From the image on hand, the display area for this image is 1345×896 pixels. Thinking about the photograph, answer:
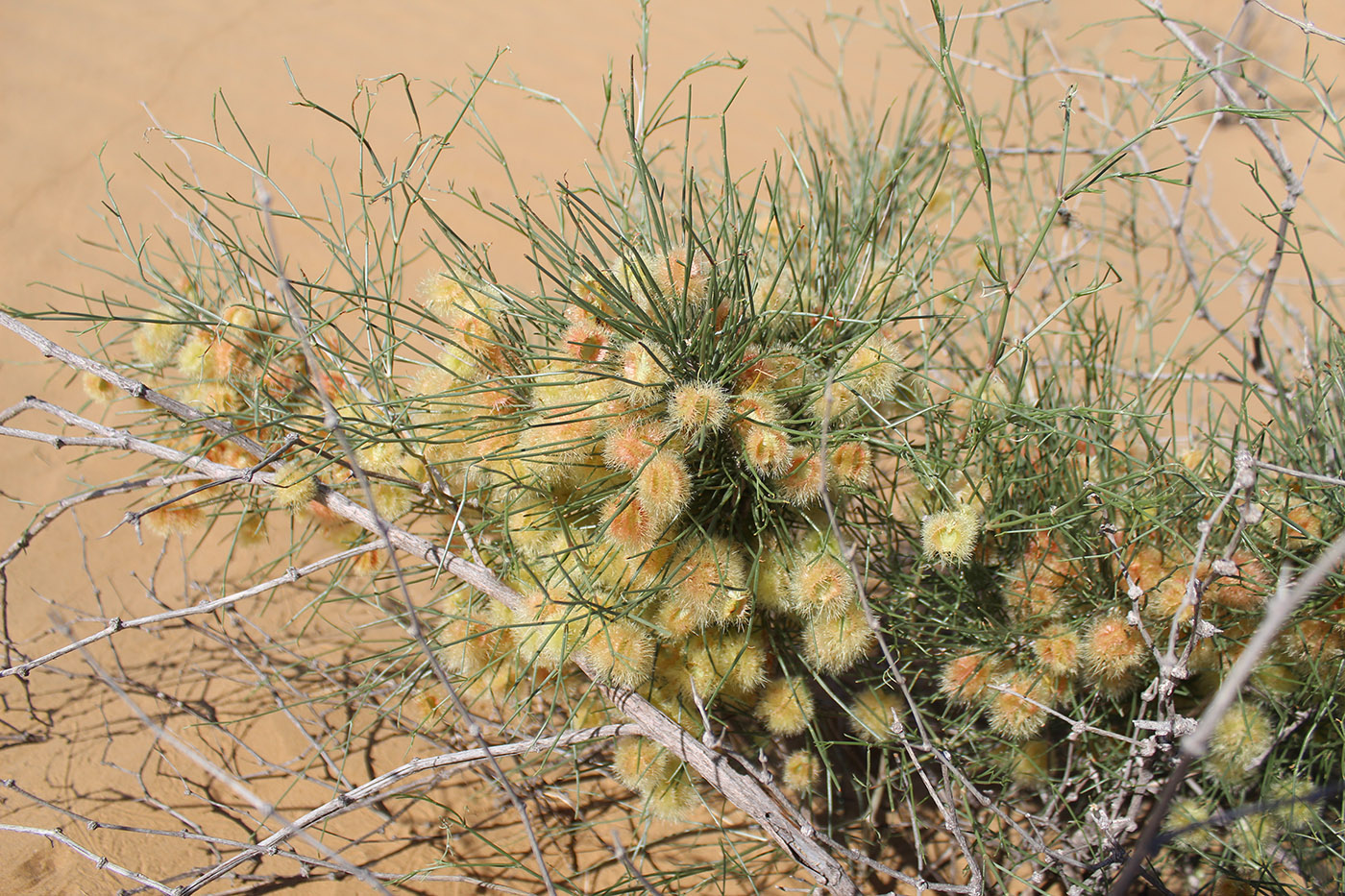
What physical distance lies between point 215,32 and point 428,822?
2.57 meters

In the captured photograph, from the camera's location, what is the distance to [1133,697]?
3.18 feet

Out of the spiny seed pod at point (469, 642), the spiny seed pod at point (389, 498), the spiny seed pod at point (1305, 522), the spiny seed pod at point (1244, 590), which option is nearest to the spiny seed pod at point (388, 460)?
the spiny seed pod at point (389, 498)

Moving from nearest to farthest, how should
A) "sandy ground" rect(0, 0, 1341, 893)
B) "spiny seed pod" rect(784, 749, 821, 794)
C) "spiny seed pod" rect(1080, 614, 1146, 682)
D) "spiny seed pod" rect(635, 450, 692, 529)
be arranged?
1. "spiny seed pod" rect(635, 450, 692, 529)
2. "spiny seed pod" rect(1080, 614, 1146, 682)
3. "spiny seed pod" rect(784, 749, 821, 794)
4. "sandy ground" rect(0, 0, 1341, 893)

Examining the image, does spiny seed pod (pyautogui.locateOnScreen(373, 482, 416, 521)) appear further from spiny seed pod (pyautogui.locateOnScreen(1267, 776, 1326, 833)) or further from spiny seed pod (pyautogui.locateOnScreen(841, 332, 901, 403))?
spiny seed pod (pyautogui.locateOnScreen(1267, 776, 1326, 833))

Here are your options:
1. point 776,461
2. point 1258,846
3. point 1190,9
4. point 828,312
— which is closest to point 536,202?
point 828,312

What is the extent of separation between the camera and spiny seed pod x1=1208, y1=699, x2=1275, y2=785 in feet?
3.07

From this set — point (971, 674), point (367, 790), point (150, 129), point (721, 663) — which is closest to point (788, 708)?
point (721, 663)

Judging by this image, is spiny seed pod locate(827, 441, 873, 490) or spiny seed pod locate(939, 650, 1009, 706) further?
spiny seed pod locate(939, 650, 1009, 706)

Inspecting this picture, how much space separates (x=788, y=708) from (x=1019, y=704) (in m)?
0.25

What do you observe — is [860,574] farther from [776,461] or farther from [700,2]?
[700,2]

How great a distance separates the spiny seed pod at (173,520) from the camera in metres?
1.08

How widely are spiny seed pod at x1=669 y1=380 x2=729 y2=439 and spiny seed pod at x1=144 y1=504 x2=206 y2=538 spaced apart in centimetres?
65

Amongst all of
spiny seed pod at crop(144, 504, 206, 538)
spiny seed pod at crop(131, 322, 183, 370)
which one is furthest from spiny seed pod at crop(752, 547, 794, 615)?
spiny seed pod at crop(131, 322, 183, 370)

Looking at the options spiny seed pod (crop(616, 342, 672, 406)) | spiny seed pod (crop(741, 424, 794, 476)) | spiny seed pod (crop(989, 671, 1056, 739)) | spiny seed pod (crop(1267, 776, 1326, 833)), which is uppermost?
spiny seed pod (crop(616, 342, 672, 406))
